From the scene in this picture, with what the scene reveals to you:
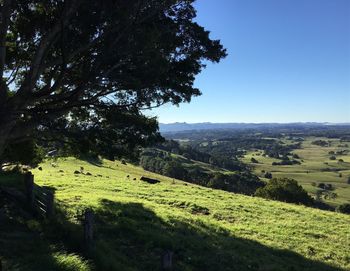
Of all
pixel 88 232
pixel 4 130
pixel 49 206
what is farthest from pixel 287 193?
pixel 88 232

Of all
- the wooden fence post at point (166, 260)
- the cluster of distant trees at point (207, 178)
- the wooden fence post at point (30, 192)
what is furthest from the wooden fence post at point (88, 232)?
the cluster of distant trees at point (207, 178)

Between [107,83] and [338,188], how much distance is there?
173m

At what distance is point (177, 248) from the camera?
1519cm

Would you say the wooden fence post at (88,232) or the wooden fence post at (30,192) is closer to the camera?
the wooden fence post at (88,232)

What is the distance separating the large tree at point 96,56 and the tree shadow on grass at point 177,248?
15.1 ft

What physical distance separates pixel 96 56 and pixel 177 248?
27.9ft

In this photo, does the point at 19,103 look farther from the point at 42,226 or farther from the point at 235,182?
the point at 235,182

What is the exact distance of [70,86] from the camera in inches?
756

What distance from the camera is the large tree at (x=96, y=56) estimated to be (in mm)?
15055

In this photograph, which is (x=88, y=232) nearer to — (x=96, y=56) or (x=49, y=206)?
(x=49, y=206)

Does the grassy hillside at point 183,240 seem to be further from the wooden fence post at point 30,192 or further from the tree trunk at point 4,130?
the tree trunk at point 4,130

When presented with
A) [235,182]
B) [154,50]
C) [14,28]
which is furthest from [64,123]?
[235,182]

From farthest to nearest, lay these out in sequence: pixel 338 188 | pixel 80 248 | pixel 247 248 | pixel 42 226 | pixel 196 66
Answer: pixel 338 188, pixel 196 66, pixel 247 248, pixel 42 226, pixel 80 248

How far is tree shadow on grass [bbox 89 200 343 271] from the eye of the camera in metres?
13.0
